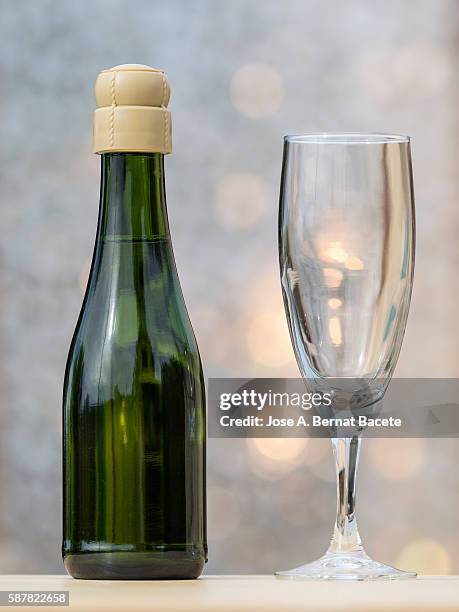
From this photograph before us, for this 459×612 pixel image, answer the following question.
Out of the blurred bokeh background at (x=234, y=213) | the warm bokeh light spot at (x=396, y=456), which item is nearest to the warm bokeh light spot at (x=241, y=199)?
the blurred bokeh background at (x=234, y=213)

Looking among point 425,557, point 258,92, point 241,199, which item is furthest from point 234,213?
point 425,557

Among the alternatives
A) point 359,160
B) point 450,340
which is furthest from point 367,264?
point 450,340

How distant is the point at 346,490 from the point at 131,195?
141mm

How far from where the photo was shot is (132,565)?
1.24 feet

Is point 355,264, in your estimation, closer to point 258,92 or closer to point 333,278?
point 333,278

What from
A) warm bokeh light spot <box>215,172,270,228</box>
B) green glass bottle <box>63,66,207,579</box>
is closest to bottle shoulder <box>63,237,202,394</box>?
green glass bottle <box>63,66,207,579</box>

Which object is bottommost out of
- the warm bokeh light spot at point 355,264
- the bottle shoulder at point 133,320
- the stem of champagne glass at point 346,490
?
the stem of champagne glass at point 346,490

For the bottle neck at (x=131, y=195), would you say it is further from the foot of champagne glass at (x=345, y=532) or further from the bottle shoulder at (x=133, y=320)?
the foot of champagne glass at (x=345, y=532)

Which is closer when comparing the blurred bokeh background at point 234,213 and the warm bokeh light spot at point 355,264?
the warm bokeh light spot at point 355,264

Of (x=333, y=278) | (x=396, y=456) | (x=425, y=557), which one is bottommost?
(x=425, y=557)

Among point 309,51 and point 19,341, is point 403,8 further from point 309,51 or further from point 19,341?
point 19,341

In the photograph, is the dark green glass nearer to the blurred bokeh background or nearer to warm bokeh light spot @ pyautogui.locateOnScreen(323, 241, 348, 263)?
warm bokeh light spot @ pyautogui.locateOnScreen(323, 241, 348, 263)

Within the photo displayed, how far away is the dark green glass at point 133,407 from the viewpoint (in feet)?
1.24

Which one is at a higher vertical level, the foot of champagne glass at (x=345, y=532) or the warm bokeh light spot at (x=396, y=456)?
the foot of champagne glass at (x=345, y=532)
